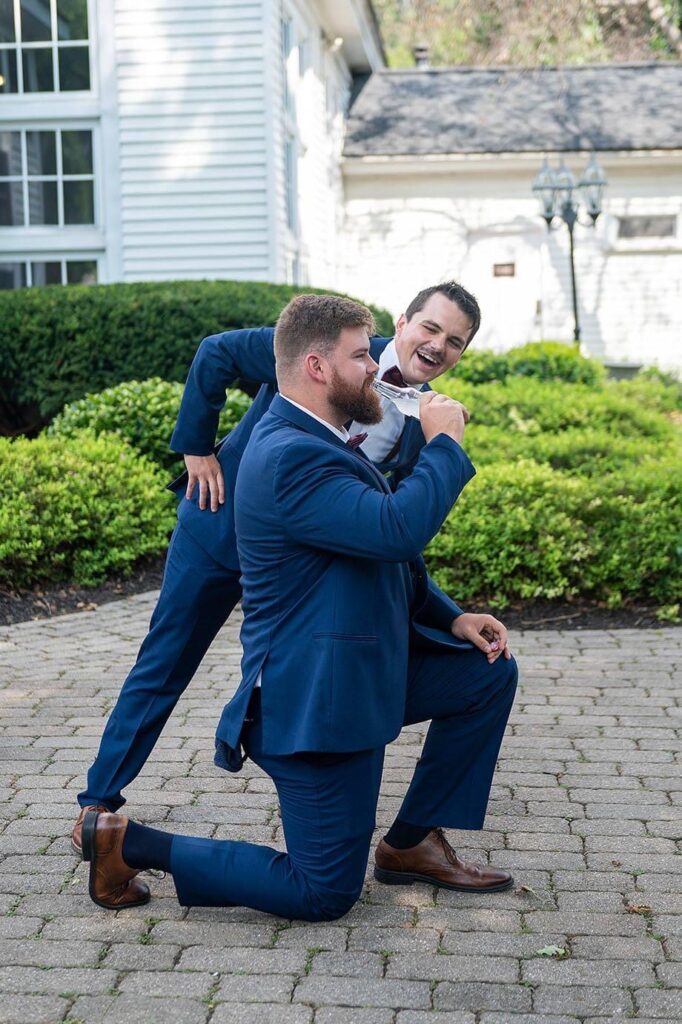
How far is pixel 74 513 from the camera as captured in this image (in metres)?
8.10

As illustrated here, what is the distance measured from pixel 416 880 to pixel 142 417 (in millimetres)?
6015

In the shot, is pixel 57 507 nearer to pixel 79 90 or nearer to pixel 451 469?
pixel 451 469

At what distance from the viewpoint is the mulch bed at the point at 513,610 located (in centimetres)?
738

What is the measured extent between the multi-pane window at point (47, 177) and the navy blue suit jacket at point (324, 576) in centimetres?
1128

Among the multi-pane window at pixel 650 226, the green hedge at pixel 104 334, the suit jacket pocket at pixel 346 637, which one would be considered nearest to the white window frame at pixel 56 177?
the green hedge at pixel 104 334

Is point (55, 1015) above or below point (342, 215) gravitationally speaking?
below

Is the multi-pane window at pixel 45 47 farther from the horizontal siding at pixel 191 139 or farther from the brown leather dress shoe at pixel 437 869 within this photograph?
the brown leather dress shoe at pixel 437 869

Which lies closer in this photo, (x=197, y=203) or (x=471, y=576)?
(x=471, y=576)

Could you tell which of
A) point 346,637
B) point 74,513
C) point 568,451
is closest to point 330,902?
point 346,637

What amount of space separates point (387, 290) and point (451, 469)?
1794 cm

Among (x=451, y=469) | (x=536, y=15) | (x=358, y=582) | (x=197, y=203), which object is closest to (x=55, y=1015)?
(x=358, y=582)

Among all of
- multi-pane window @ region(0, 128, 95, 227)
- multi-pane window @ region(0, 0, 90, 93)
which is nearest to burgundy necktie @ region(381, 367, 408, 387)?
multi-pane window @ region(0, 128, 95, 227)

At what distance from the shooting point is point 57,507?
8023mm

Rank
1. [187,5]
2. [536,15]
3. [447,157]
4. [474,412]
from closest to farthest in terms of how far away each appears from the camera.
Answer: [474,412]
[187,5]
[536,15]
[447,157]
